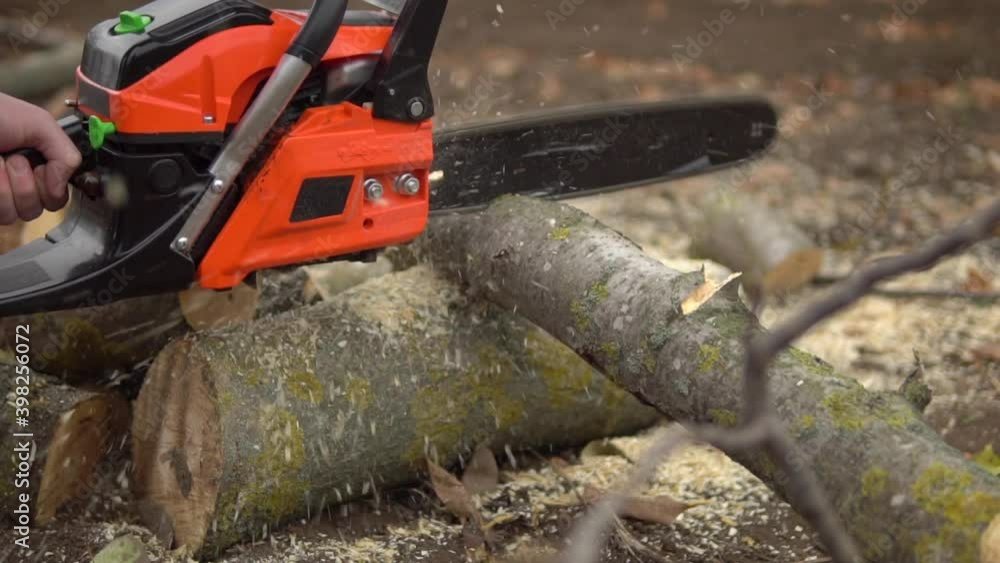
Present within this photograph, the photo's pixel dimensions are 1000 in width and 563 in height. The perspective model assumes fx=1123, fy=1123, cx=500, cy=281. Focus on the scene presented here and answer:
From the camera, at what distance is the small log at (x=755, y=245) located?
13.5 ft

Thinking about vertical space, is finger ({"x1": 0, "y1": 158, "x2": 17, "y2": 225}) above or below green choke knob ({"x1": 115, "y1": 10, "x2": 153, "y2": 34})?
below

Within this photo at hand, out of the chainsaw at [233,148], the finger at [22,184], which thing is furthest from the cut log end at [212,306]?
the finger at [22,184]

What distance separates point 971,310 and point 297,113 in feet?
8.64

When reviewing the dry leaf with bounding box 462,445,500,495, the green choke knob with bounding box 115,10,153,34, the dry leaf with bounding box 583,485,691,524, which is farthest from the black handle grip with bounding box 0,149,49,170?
the dry leaf with bounding box 583,485,691,524

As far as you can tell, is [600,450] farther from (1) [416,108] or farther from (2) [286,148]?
(2) [286,148]

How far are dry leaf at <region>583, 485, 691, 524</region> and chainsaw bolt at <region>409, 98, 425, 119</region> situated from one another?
1059mm

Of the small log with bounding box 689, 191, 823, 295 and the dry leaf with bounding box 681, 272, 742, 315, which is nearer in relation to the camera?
the dry leaf with bounding box 681, 272, 742, 315

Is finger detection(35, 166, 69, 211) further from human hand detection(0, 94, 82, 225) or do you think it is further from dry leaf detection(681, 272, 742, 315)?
dry leaf detection(681, 272, 742, 315)

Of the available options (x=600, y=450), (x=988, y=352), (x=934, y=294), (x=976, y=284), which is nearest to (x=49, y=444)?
(x=600, y=450)

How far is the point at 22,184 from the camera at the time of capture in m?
2.25

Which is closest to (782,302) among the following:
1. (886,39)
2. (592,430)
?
(592,430)

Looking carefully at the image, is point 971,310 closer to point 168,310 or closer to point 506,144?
point 506,144

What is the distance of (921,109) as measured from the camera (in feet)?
20.9

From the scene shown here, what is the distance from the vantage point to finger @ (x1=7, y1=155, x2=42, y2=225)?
2.25 metres
